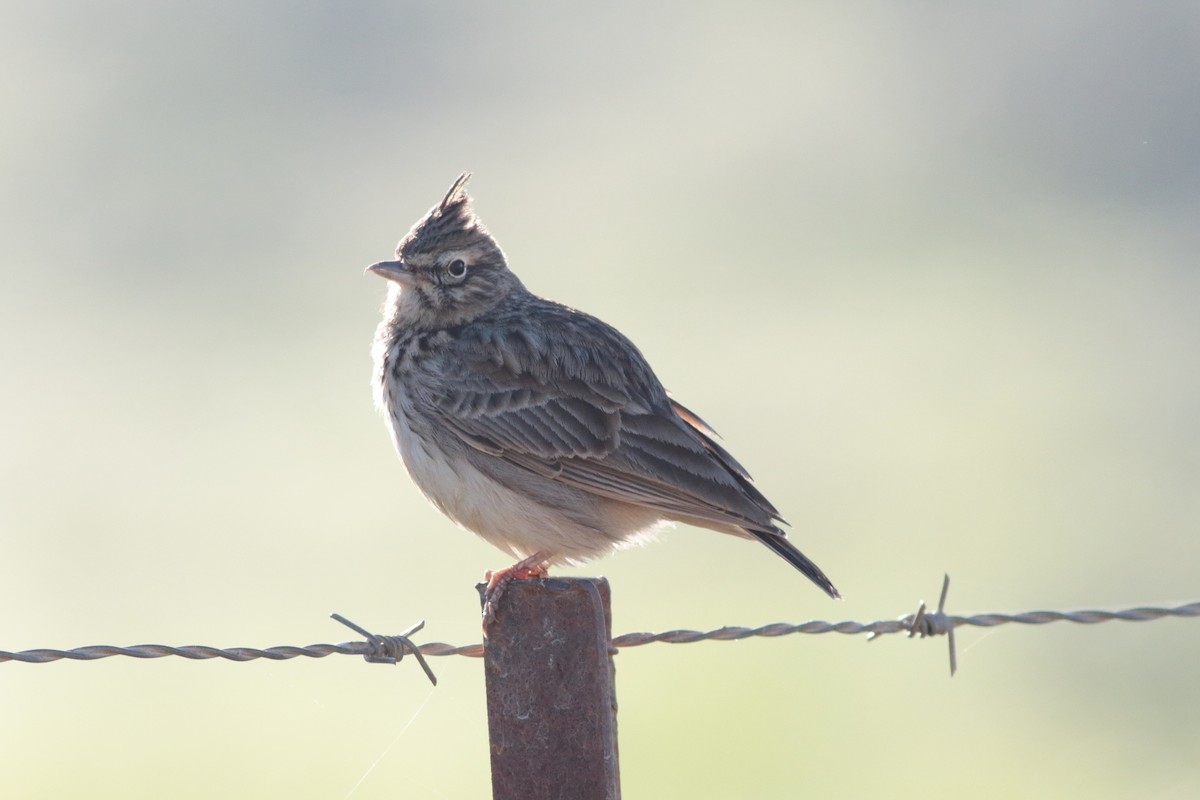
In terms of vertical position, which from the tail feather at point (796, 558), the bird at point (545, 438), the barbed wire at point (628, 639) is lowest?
the barbed wire at point (628, 639)

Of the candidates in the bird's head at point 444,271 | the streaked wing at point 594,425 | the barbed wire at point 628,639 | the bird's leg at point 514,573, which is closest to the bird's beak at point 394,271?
the bird's head at point 444,271

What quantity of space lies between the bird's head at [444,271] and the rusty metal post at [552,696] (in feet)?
11.8

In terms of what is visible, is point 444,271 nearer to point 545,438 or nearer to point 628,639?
point 545,438

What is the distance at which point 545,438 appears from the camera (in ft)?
26.5

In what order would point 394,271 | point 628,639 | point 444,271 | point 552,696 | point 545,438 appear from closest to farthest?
point 552,696 → point 628,639 → point 545,438 → point 394,271 → point 444,271

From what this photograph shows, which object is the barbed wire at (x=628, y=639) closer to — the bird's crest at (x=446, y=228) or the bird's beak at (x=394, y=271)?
the bird's beak at (x=394, y=271)

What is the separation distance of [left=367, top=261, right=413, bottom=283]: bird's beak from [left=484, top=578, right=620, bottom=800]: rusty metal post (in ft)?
11.9

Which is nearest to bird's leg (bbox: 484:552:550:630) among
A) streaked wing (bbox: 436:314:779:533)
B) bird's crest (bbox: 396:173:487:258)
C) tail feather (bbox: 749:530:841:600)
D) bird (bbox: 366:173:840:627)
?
bird (bbox: 366:173:840:627)

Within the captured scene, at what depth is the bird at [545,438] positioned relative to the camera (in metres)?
7.83

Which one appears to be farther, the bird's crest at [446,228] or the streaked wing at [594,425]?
the bird's crest at [446,228]

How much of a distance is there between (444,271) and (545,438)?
1320 mm

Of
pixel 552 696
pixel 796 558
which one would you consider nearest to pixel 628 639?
pixel 552 696

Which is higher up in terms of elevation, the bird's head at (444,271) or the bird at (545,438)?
the bird's head at (444,271)

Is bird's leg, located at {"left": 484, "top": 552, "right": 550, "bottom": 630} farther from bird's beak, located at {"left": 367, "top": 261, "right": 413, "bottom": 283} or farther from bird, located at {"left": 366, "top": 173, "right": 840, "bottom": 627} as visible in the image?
bird's beak, located at {"left": 367, "top": 261, "right": 413, "bottom": 283}
